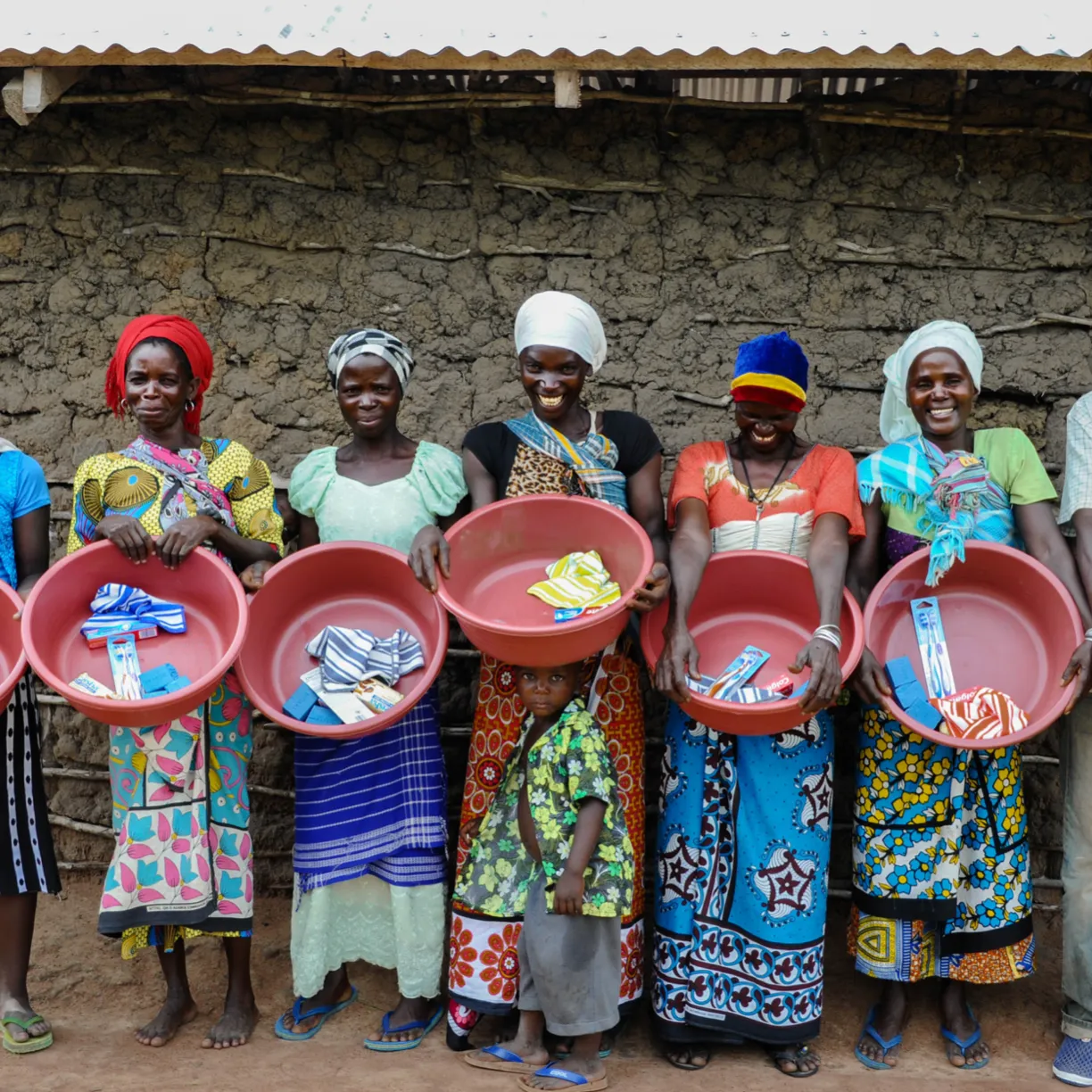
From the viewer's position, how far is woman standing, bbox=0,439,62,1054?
3373mm

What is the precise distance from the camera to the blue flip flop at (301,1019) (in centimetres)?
346

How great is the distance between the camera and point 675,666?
3152mm

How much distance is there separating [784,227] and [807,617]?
1.38 meters

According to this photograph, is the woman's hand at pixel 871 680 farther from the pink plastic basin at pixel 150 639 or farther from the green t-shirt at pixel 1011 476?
the pink plastic basin at pixel 150 639

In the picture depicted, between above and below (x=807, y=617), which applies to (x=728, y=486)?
above

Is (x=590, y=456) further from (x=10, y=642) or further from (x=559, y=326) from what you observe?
(x=10, y=642)

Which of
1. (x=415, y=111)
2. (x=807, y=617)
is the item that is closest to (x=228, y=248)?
(x=415, y=111)

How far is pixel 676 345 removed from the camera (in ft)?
13.7

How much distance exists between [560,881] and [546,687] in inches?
18.4

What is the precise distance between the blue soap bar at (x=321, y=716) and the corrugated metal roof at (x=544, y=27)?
5.87 feet

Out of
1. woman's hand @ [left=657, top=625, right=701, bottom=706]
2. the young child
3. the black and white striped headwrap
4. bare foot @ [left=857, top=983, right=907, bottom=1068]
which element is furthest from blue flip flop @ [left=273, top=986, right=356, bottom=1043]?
the black and white striped headwrap

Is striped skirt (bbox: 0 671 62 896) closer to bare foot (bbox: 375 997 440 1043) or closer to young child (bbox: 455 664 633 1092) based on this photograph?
bare foot (bbox: 375 997 440 1043)

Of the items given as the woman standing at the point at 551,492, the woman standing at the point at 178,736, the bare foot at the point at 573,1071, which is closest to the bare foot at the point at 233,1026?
the woman standing at the point at 178,736

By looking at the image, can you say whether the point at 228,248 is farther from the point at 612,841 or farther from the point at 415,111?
the point at 612,841
